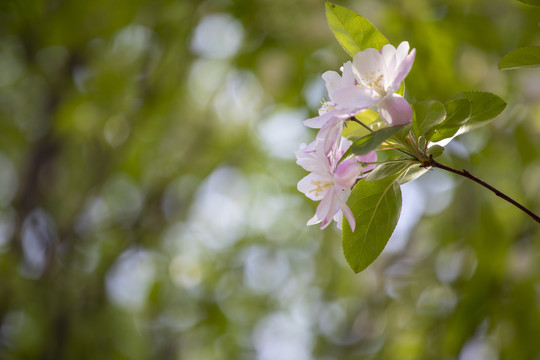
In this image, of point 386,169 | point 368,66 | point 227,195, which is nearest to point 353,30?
point 368,66

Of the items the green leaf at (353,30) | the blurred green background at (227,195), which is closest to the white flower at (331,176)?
the green leaf at (353,30)

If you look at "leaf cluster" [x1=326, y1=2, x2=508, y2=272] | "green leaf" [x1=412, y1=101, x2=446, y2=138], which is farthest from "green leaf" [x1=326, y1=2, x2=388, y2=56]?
"green leaf" [x1=412, y1=101, x2=446, y2=138]

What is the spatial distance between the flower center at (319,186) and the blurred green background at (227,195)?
2.75ft

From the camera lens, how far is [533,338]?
1612 millimetres

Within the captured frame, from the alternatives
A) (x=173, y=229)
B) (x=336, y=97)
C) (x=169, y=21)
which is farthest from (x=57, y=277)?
(x=336, y=97)

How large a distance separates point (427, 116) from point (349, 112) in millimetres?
79

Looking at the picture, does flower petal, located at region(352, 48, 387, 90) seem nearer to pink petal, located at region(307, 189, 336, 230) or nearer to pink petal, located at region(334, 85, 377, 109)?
pink petal, located at region(334, 85, 377, 109)

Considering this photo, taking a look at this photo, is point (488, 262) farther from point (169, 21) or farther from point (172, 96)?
point (169, 21)

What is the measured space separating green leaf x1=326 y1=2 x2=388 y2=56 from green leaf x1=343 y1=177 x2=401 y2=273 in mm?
150

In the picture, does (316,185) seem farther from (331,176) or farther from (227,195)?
(227,195)

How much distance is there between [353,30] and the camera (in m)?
0.51

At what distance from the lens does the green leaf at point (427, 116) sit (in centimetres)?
44

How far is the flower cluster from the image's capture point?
439 mm

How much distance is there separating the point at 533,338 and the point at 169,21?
1.75m
